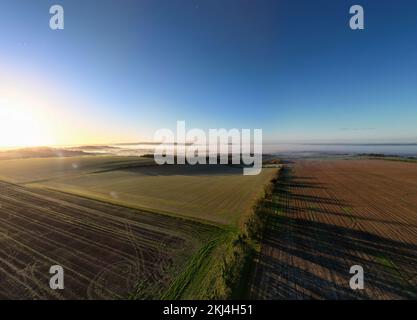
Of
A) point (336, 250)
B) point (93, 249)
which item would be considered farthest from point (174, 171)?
point (336, 250)

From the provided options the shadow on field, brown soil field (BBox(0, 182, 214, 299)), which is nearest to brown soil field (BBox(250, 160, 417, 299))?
brown soil field (BBox(0, 182, 214, 299))

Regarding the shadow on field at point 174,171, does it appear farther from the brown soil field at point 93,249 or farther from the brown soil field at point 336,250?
the brown soil field at point 336,250

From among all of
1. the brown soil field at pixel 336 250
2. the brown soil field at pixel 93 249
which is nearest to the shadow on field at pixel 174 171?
the brown soil field at pixel 93 249

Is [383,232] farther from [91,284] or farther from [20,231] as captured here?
[20,231]

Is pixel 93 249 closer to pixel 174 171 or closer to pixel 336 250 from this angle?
pixel 336 250

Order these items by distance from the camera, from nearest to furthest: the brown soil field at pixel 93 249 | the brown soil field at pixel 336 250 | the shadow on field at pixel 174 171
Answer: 1. the brown soil field at pixel 336 250
2. the brown soil field at pixel 93 249
3. the shadow on field at pixel 174 171
